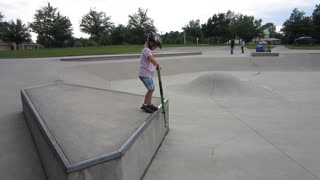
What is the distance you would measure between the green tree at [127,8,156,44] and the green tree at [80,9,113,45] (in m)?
5.75

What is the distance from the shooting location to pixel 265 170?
3984 millimetres

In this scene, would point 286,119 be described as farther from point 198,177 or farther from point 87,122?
point 87,122

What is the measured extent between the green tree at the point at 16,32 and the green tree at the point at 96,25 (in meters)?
12.0

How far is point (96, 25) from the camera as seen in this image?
59.2 m

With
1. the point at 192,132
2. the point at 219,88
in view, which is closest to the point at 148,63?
the point at 192,132

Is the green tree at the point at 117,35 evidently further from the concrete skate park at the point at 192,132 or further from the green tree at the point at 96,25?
the concrete skate park at the point at 192,132

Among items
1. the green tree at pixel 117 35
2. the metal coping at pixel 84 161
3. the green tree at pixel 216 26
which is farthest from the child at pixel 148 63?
the green tree at pixel 216 26

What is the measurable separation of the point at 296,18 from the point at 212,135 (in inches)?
2901

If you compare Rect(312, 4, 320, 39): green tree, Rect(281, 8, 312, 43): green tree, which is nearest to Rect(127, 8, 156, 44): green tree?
Rect(281, 8, 312, 43): green tree

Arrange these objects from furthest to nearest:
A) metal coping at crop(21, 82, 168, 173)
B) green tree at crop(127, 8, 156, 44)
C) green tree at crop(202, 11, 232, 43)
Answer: green tree at crop(202, 11, 232, 43), green tree at crop(127, 8, 156, 44), metal coping at crop(21, 82, 168, 173)

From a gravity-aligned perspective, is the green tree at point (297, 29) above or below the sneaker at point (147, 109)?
above

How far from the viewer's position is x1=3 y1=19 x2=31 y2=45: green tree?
178 ft

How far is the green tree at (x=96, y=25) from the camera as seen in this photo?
195 feet

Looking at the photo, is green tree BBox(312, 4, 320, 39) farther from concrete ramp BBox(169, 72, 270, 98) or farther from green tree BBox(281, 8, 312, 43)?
concrete ramp BBox(169, 72, 270, 98)
